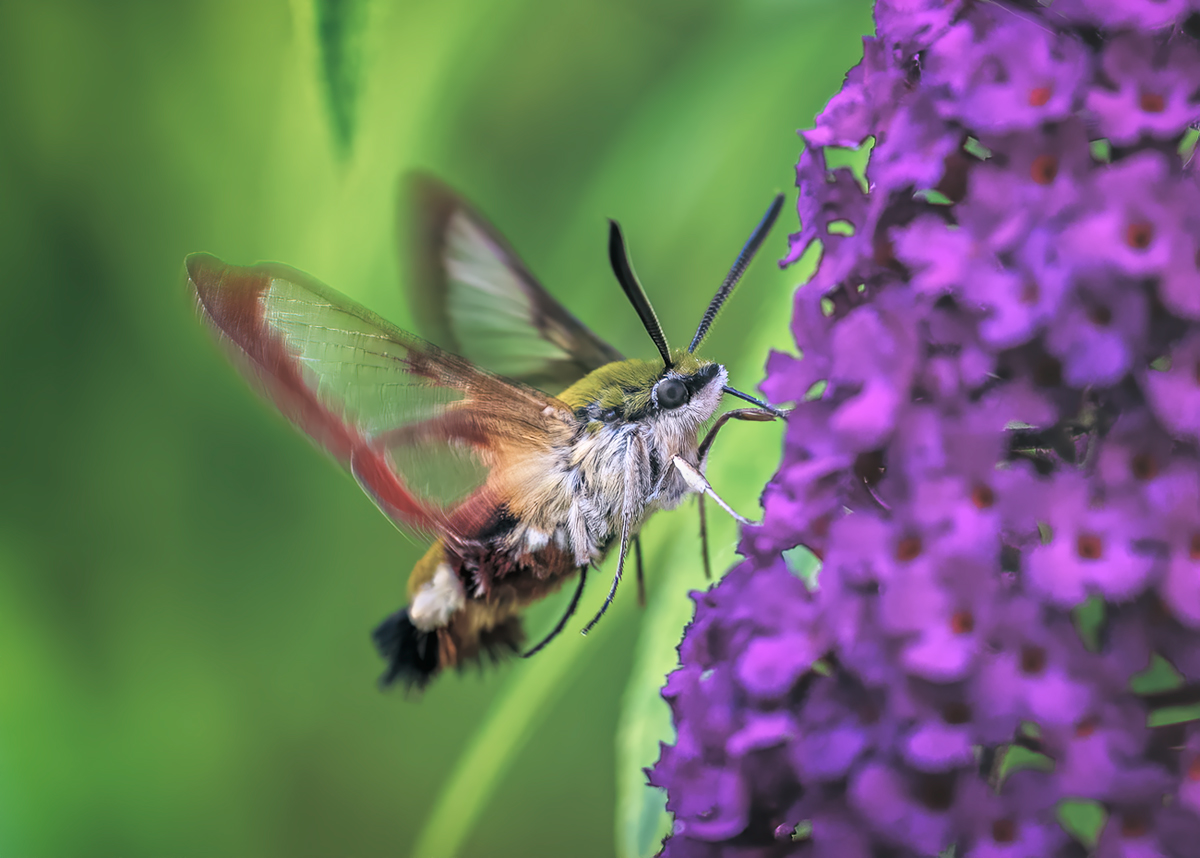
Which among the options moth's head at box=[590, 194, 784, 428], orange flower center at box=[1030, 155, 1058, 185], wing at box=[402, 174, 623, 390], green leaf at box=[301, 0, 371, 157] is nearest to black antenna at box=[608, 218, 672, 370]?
moth's head at box=[590, 194, 784, 428]

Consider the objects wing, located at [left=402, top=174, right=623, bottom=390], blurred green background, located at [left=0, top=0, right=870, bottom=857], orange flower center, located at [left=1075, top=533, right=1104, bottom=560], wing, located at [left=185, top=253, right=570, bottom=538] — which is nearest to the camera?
orange flower center, located at [left=1075, top=533, right=1104, bottom=560]

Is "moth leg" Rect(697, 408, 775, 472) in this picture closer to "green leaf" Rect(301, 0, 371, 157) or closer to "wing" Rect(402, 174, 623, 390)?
"wing" Rect(402, 174, 623, 390)

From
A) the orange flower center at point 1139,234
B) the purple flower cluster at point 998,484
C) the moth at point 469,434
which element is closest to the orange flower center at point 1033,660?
the purple flower cluster at point 998,484

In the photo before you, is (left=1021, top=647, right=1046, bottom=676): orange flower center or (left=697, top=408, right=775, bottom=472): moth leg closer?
(left=1021, top=647, right=1046, bottom=676): orange flower center

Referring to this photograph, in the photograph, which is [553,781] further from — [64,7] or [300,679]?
[64,7]

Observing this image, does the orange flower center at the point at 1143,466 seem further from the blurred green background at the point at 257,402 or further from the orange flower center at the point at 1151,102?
the blurred green background at the point at 257,402

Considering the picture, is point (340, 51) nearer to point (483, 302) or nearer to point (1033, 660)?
point (483, 302)
